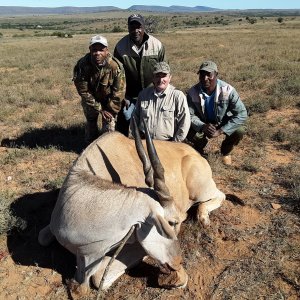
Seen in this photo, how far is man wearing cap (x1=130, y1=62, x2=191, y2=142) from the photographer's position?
20.7 ft

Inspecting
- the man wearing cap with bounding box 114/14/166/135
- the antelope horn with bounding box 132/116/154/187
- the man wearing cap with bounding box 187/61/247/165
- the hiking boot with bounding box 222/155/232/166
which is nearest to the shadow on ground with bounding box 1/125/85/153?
the man wearing cap with bounding box 114/14/166/135

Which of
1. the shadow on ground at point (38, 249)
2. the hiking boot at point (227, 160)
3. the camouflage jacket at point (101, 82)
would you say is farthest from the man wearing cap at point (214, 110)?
the shadow on ground at point (38, 249)

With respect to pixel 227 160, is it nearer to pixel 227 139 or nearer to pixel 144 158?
pixel 227 139

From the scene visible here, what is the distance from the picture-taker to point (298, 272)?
439 centimetres

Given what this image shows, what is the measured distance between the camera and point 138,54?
769 centimetres

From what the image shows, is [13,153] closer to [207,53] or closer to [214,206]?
[214,206]

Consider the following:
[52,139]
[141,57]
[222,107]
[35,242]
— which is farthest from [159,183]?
[52,139]

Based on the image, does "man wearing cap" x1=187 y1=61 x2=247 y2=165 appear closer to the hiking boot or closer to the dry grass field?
the hiking boot

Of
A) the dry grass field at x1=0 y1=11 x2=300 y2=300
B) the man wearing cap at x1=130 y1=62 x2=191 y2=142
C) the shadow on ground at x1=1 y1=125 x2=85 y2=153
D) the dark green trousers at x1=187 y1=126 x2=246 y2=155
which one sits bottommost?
the shadow on ground at x1=1 y1=125 x2=85 y2=153

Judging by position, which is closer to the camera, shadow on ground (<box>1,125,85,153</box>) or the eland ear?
the eland ear

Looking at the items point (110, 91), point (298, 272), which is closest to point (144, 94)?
point (110, 91)

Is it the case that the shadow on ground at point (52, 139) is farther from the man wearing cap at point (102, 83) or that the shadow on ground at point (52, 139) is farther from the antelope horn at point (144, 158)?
the antelope horn at point (144, 158)

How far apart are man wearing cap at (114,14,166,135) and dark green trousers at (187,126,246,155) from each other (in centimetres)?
141

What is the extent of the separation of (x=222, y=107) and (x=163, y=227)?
3965mm
